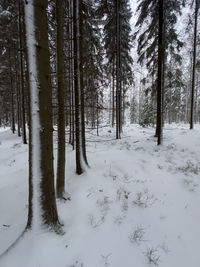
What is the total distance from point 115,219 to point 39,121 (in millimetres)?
2646

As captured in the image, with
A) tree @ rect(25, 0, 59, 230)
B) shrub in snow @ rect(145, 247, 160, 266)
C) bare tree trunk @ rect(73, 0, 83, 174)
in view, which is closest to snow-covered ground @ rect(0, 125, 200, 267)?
shrub in snow @ rect(145, 247, 160, 266)

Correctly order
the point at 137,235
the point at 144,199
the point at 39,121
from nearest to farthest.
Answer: the point at 39,121, the point at 137,235, the point at 144,199

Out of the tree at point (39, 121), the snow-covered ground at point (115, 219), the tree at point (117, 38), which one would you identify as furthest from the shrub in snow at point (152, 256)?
the tree at point (117, 38)

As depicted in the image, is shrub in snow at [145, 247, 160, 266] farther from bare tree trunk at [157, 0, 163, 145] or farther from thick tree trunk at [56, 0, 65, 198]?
Result: bare tree trunk at [157, 0, 163, 145]

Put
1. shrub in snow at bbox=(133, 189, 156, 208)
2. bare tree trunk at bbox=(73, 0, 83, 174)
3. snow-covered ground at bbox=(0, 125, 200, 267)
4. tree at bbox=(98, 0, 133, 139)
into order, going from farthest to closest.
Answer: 1. tree at bbox=(98, 0, 133, 139)
2. bare tree trunk at bbox=(73, 0, 83, 174)
3. shrub in snow at bbox=(133, 189, 156, 208)
4. snow-covered ground at bbox=(0, 125, 200, 267)

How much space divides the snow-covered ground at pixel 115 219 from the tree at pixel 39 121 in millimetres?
420

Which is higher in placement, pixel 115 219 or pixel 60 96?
pixel 60 96

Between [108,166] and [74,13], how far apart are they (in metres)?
5.03

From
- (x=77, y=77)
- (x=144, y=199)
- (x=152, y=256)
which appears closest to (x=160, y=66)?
(x=77, y=77)

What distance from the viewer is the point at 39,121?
2.51 meters

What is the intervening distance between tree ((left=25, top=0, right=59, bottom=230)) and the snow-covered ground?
1.38ft

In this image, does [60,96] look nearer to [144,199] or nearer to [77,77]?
[77,77]

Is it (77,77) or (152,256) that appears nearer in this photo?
(152,256)

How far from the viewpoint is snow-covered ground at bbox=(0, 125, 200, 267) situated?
2477 millimetres
